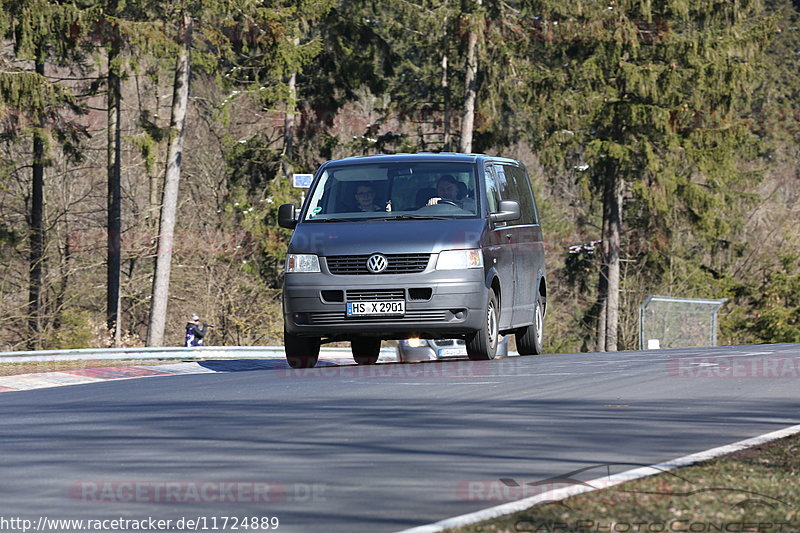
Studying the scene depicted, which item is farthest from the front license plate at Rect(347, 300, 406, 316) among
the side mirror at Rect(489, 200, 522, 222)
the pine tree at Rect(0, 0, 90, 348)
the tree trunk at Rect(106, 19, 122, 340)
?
the tree trunk at Rect(106, 19, 122, 340)

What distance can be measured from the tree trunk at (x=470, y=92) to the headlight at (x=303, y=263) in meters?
28.6

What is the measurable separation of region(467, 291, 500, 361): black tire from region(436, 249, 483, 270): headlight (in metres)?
0.54

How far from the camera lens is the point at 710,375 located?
13.6 meters

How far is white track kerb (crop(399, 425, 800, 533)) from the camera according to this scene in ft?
20.6

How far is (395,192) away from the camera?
51.2ft

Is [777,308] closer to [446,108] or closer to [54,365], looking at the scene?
[446,108]

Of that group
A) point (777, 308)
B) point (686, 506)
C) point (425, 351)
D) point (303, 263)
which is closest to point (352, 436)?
point (686, 506)

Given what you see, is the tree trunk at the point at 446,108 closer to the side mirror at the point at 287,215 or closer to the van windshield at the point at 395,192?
the van windshield at the point at 395,192

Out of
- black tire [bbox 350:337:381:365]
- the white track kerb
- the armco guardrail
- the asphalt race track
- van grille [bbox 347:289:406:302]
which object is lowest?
the armco guardrail

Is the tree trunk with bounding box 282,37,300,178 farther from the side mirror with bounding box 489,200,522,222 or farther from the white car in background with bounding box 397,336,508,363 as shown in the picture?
the side mirror with bounding box 489,200,522,222

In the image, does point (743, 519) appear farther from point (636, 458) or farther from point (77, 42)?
point (77, 42)

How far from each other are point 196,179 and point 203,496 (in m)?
43.3

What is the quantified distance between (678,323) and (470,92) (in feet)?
45.4
